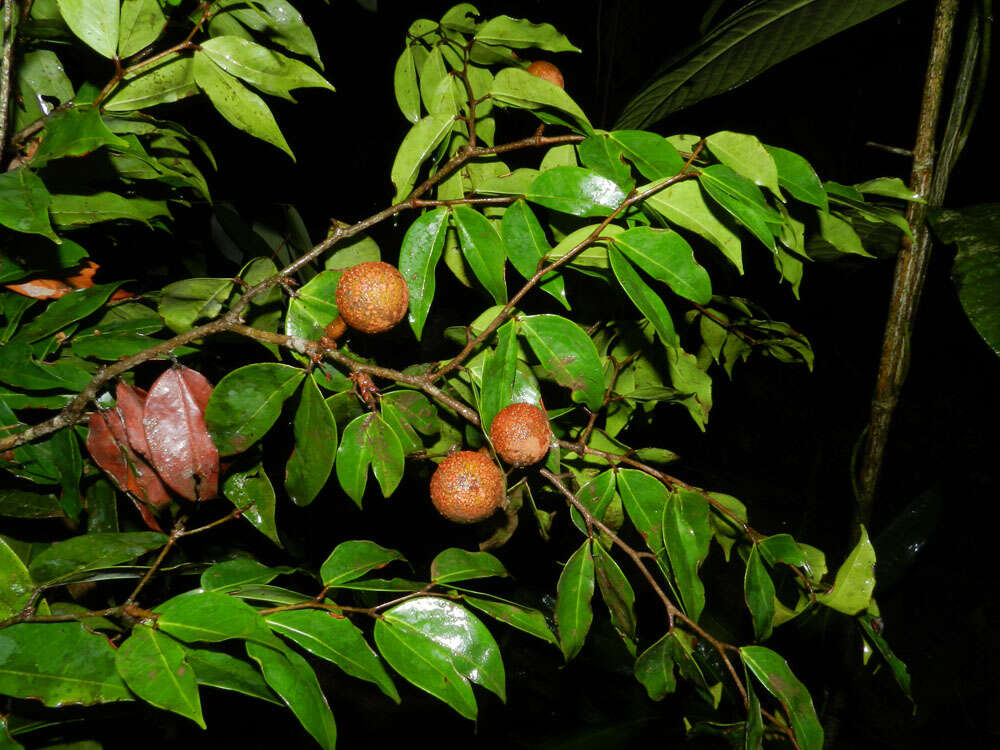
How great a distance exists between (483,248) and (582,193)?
104 mm

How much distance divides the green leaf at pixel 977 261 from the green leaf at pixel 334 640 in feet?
2.21

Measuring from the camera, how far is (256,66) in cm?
58

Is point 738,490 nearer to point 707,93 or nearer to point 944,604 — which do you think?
point 944,604

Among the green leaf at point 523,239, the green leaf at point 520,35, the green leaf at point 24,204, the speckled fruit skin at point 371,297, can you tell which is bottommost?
the speckled fruit skin at point 371,297

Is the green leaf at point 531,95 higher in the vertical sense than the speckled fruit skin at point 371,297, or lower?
higher

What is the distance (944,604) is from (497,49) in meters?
2.25

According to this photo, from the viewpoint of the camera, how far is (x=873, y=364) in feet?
7.10

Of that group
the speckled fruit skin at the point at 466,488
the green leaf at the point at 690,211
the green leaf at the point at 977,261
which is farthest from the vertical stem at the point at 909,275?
the speckled fruit skin at the point at 466,488

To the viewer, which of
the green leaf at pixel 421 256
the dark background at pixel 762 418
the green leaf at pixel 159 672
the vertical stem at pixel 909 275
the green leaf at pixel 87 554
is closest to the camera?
the green leaf at pixel 159 672

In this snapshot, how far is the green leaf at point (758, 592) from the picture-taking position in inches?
23.5

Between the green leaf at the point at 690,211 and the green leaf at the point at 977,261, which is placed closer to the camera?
the green leaf at the point at 690,211

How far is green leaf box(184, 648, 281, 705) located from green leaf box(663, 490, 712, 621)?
1.17ft

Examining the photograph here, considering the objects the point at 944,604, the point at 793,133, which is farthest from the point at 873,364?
the point at 793,133

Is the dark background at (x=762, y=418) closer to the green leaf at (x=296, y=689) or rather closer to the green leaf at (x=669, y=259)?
the green leaf at (x=296, y=689)
